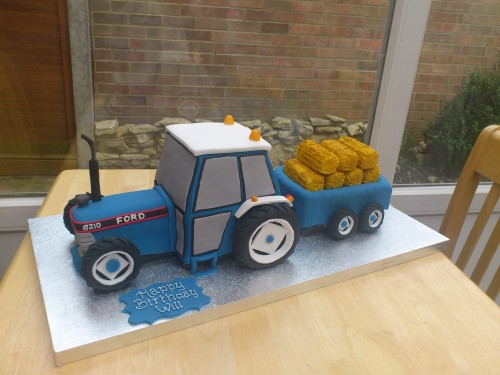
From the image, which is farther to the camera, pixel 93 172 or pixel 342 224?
pixel 342 224

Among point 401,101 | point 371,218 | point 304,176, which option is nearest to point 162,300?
point 304,176

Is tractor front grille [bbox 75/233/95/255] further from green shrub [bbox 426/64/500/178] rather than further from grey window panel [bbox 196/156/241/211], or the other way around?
green shrub [bbox 426/64/500/178]

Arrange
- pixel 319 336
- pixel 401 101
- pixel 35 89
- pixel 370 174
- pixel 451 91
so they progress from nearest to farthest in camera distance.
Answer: pixel 319 336 < pixel 370 174 < pixel 35 89 < pixel 401 101 < pixel 451 91

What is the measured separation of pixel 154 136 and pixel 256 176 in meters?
0.62

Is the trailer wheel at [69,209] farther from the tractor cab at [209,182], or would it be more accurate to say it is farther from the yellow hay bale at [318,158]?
the yellow hay bale at [318,158]

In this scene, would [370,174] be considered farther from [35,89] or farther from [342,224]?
[35,89]

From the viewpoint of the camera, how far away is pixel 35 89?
115cm

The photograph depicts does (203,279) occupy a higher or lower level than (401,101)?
lower

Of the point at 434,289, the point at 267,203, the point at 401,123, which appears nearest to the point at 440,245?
the point at 434,289

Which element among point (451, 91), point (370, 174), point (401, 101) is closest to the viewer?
point (370, 174)

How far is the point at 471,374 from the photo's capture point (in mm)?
603

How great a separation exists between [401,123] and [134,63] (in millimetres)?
788

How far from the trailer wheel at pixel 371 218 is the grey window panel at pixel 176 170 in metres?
0.38

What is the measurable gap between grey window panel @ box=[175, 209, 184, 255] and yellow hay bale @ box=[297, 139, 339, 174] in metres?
0.29
